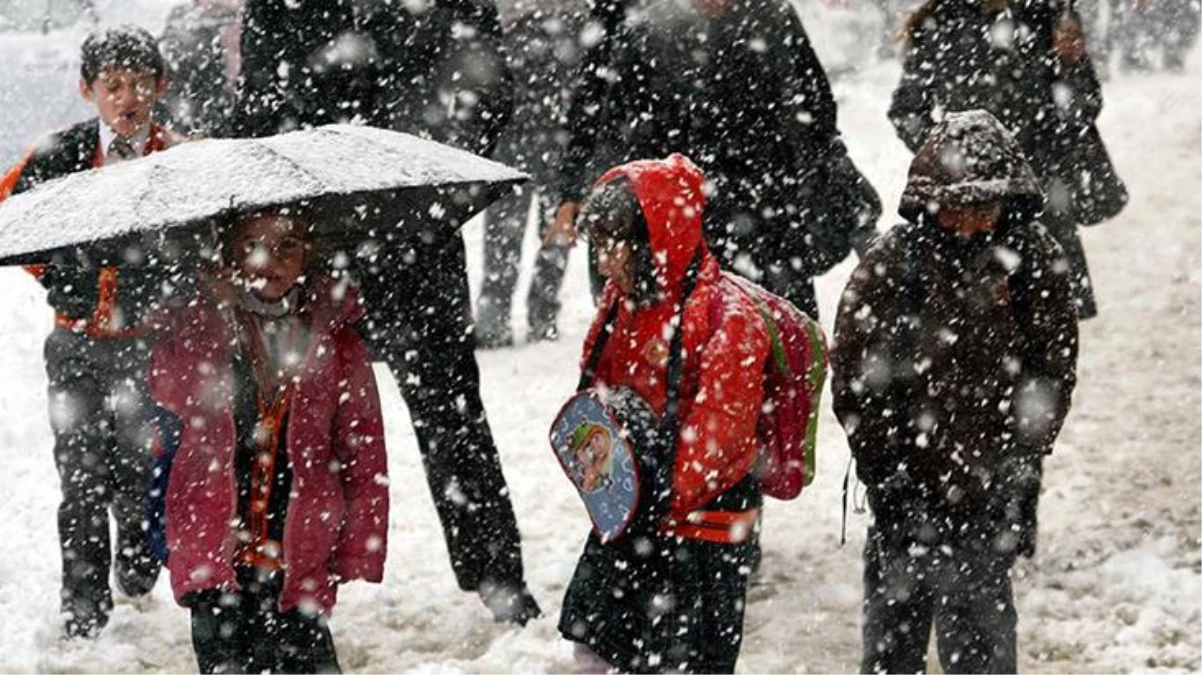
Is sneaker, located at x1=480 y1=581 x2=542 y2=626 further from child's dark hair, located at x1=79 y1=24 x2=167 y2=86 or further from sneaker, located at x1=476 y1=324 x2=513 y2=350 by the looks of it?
sneaker, located at x1=476 y1=324 x2=513 y2=350

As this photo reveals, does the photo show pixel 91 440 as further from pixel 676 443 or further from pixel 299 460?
pixel 676 443

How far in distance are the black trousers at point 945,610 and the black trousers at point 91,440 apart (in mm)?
2385

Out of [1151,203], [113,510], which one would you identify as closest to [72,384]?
[113,510]

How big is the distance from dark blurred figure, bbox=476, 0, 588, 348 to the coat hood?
5.04 meters

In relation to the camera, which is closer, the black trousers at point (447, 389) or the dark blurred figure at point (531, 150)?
the black trousers at point (447, 389)

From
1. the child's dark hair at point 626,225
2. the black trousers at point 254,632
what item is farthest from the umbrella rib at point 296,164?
the black trousers at point 254,632

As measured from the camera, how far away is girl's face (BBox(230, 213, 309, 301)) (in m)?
3.64

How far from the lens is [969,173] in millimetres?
3924

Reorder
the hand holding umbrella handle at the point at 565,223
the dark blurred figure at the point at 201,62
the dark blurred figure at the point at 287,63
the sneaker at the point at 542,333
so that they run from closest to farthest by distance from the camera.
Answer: the dark blurred figure at the point at 287,63, the hand holding umbrella handle at the point at 565,223, the dark blurred figure at the point at 201,62, the sneaker at the point at 542,333

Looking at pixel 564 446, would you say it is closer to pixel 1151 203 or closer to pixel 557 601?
pixel 557 601

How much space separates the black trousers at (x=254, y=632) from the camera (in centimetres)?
374

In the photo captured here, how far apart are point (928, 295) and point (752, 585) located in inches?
72.5

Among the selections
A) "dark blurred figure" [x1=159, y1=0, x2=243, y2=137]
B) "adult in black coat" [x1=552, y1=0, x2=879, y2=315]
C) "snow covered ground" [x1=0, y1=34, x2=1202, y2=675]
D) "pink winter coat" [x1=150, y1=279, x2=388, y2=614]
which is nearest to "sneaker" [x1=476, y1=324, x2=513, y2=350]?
"snow covered ground" [x1=0, y1=34, x2=1202, y2=675]

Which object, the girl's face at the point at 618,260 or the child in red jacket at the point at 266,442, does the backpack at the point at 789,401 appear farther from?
the child in red jacket at the point at 266,442
